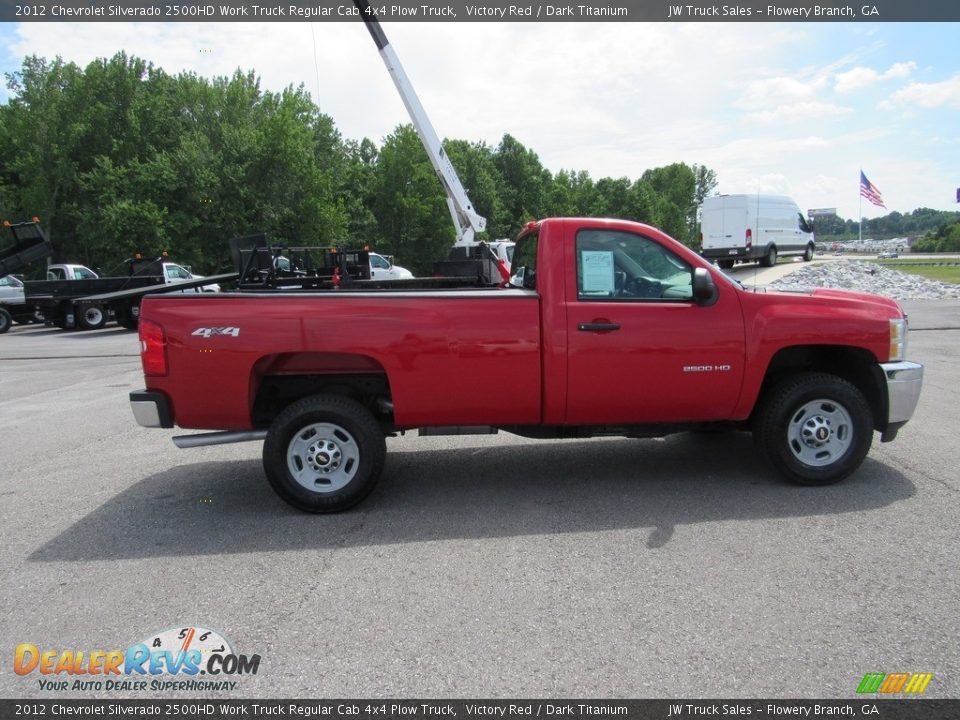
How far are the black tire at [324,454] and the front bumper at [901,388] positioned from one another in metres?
3.73

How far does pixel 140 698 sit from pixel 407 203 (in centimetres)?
4358

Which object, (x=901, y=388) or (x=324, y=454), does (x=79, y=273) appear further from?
(x=901, y=388)

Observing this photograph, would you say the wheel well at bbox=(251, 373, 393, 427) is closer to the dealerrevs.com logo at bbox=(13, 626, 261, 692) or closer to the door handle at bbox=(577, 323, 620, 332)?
the door handle at bbox=(577, 323, 620, 332)

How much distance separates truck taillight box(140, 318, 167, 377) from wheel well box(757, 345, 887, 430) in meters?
4.40

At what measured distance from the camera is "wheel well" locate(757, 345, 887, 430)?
527 centimetres

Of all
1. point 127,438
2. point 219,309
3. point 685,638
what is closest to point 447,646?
point 685,638

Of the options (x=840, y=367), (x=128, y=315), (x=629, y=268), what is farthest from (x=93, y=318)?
(x=840, y=367)

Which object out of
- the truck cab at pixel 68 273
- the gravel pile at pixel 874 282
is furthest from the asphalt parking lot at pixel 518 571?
the truck cab at pixel 68 273

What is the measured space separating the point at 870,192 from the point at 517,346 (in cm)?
3946

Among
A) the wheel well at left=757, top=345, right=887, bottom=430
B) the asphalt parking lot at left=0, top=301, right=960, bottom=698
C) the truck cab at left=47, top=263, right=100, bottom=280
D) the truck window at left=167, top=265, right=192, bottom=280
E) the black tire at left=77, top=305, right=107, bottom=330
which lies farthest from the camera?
the truck cab at left=47, top=263, right=100, bottom=280

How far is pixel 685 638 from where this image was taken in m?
3.20

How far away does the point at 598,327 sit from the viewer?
4879 mm

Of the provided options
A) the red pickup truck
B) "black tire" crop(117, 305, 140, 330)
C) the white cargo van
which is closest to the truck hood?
the red pickup truck

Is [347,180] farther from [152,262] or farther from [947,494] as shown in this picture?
[947,494]
